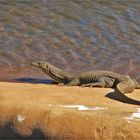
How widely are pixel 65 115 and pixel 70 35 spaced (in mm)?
6598

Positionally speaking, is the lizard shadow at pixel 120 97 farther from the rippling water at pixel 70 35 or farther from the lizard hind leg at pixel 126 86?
the rippling water at pixel 70 35

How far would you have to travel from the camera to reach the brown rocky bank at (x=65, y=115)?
6117mm

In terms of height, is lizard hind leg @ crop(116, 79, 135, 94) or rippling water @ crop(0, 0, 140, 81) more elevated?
lizard hind leg @ crop(116, 79, 135, 94)

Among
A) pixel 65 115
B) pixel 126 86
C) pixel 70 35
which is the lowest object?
pixel 70 35

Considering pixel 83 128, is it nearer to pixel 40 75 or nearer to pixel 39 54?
pixel 40 75

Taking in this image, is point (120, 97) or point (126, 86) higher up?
point (120, 97)

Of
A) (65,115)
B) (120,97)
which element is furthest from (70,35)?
(65,115)

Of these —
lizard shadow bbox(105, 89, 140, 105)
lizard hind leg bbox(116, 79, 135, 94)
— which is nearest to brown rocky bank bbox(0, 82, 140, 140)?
lizard shadow bbox(105, 89, 140, 105)

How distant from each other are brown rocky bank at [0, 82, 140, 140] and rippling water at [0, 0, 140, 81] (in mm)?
2972

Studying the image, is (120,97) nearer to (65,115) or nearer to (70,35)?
(65,115)

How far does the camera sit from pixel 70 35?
12922mm

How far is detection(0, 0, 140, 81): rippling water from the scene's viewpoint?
11.1 m

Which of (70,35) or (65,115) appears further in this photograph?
(70,35)

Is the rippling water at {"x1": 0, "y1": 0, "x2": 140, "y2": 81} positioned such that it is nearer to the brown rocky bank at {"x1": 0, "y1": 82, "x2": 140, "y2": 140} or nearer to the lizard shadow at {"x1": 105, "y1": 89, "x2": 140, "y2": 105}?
the lizard shadow at {"x1": 105, "y1": 89, "x2": 140, "y2": 105}
